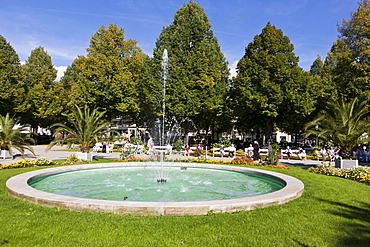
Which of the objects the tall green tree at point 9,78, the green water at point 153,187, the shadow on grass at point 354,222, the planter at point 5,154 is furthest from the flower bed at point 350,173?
the tall green tree at point 9,78

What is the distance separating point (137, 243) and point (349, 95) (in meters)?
29.9

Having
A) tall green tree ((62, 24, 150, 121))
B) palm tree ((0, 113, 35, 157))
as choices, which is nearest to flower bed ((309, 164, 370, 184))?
palm tree ((0, 113, 35, 157))

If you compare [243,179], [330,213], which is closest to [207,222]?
[330,213]

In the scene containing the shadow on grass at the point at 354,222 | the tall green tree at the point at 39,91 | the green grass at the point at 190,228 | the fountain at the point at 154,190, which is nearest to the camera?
the green grass at the point at 190,228

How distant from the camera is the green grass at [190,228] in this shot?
4777 millimetres

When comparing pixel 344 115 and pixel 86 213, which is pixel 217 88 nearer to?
pixel 344 115

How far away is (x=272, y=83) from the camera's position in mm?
28750

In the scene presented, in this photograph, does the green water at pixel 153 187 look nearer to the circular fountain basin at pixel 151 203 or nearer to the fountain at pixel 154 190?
the fountain at pixel 154 190

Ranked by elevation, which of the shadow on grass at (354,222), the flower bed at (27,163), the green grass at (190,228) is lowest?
the shadow on grass at (354,222)

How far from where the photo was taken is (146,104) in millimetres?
36000

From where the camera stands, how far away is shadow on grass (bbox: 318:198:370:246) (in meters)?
4.99

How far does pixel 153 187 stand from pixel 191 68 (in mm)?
24197

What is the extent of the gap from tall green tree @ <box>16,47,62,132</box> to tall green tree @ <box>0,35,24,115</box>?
1155 millimetres

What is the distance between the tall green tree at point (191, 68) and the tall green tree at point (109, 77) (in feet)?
14.6
